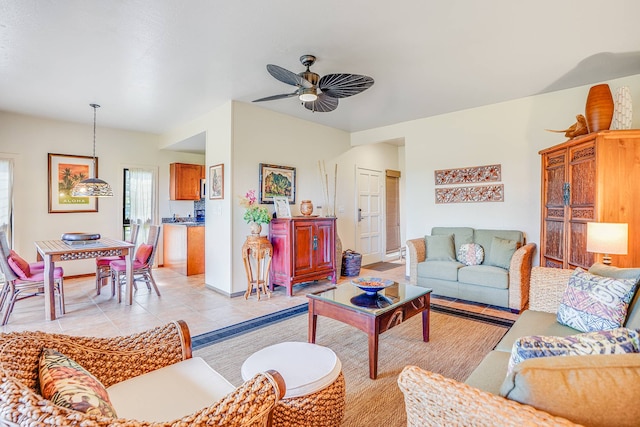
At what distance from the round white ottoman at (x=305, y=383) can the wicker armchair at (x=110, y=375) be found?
1.23ft

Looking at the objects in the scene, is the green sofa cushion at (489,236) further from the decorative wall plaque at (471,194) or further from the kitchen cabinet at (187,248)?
the kitchen cabinet at (187,248)

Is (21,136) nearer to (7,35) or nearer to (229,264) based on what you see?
(7,35)

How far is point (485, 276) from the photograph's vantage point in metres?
3.71

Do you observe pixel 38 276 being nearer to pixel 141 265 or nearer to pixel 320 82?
pixel 141 265

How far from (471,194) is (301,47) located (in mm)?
3266

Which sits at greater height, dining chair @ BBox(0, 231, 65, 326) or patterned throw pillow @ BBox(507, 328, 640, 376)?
patterned throw pillow @ BBox(507, 328, 640, 376)

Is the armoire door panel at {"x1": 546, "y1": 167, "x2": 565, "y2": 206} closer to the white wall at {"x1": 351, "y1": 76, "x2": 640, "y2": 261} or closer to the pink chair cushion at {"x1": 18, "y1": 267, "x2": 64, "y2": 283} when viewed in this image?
the white wall at {"x1": 351, "y1": 76, "x2": 640, "y2": 261}

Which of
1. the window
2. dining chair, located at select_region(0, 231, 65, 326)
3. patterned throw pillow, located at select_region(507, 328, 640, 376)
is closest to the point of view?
patterned throw pillow, located at select_region(507, 328, 640, 376)

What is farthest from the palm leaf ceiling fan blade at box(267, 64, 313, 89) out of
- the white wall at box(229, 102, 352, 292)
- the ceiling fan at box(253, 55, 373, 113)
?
the white wall at box(229, 102, 352, 292)

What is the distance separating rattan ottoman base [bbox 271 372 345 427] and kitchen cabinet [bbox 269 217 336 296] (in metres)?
2.83

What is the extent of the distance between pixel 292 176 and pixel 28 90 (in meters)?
3.47

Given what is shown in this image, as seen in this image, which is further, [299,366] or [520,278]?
[520,278]

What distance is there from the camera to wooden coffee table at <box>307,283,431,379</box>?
217 centimetres

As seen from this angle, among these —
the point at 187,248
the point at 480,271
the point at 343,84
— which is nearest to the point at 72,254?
the point at 187,248
